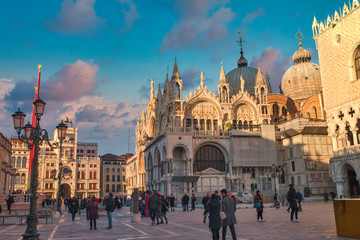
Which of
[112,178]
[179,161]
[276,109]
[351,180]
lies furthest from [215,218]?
[112,178]

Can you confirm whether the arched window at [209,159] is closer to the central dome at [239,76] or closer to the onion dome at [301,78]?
the central dome at [239,76]

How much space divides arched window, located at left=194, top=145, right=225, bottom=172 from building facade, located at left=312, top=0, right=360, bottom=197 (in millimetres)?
13375

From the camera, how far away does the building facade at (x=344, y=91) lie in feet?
107

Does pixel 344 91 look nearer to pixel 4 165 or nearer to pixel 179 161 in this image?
pixel 179 161

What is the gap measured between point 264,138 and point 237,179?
258 inches

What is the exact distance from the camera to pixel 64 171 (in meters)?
81.3

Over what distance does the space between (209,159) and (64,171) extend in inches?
1967

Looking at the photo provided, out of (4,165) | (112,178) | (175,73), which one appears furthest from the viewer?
(112,178)

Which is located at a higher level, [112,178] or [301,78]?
[301,78]

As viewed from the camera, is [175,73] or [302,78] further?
[302,78]

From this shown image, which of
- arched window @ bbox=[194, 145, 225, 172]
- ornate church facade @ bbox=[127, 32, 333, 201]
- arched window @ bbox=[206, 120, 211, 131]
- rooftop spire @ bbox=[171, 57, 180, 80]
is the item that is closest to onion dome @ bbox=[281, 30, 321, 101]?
ornate church facade @ bbox=[127, 32, 333, 201]

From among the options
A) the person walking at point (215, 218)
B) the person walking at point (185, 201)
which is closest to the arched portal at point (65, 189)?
the person walking at point (185, 201)

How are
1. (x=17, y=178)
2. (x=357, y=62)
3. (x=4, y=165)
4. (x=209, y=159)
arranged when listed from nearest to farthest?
(x=357, y=62) → (x=4, y=165) → (x=209, y=159) → (x=17, y=178)

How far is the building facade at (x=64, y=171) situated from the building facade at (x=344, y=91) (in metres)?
58.7
